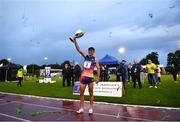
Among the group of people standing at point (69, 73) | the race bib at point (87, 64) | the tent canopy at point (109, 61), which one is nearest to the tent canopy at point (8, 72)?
the tent canopy at point (109, 61)

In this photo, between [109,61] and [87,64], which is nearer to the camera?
[87,64]

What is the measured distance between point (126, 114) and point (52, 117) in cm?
263

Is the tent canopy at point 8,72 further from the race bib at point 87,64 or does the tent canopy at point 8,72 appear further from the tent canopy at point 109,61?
the race bib at point 87,64

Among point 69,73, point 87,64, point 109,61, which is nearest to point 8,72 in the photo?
point 109,61

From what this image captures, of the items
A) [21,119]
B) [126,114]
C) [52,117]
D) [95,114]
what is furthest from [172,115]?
[21,119]

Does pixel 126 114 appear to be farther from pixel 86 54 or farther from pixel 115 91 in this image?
pixel 115 91

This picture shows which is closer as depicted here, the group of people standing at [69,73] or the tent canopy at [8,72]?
the group of people standing at [69,73]

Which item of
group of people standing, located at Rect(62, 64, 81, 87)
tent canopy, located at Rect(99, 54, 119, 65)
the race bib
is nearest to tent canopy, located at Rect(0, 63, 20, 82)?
tent canopy, located at Rect(99, 54, 119, 65)

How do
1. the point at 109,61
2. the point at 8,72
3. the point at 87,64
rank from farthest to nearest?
the point at 8,72 → the point at 109,61 → the point at 87,64

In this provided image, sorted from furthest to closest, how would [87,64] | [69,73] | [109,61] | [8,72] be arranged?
[8,72]
[109,61]
[69,73]
[87,64]

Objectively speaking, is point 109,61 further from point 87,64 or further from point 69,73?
point 87,64

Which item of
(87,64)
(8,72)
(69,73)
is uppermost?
(8,72)

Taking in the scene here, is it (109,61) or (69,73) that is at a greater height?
(109,61)

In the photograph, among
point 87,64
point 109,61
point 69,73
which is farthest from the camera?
point 109,61
